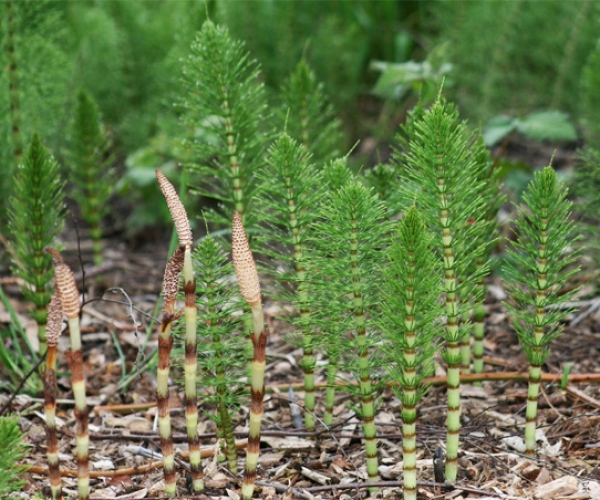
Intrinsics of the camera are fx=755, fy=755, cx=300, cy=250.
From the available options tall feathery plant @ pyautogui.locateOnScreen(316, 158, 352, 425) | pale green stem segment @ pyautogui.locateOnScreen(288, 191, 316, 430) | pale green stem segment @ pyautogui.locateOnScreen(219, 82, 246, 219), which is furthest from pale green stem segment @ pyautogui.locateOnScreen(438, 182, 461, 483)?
pale green stem segment @ pyautogui.locateOnScreen(219, 82, 246, 219)

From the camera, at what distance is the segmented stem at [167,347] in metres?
1.51

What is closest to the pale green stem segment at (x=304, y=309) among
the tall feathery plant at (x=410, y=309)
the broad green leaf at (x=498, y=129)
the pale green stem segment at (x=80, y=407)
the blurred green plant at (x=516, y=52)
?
the tall feathery plant at (x=410, y=309)

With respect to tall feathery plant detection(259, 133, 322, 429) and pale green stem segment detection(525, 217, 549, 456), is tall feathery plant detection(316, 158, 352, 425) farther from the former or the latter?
pale green stem segment detection(525, 217, 549, 456)

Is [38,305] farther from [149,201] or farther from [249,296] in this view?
[149,201]

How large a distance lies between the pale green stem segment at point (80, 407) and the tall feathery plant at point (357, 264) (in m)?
0.55

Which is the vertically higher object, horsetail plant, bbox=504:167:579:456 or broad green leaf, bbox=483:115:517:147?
broad green leaf, bbox=483:115:517:147

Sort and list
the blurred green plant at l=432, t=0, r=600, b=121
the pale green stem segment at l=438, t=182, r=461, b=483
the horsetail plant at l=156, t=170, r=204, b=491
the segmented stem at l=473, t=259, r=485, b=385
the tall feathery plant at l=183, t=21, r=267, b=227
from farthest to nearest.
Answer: the blurred green plant at l=432, t=0, r=600, b=121 < the segmented stem at l=473, t=259, r=485, b=385 < the tall feathery plant at l=183, t=21, r=267, b=227 < the pale green stem segment at l=438, t=182, r=461, b=483 < the horsetail plant at l=156, t=170, r=204, b=491

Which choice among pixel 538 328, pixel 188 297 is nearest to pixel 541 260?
pixel 538 328

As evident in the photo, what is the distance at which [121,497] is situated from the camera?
68.3 inches

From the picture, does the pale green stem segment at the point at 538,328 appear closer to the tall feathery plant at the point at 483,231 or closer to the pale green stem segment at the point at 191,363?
the tall feathery plant at the point at 483,231

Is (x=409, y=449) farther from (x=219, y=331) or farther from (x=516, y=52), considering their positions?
(x=516, y=52)

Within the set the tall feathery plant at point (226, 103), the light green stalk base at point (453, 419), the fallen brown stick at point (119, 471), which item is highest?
the tall feathery plant at point (226, 103)

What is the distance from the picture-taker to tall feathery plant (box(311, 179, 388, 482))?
63.8 inches

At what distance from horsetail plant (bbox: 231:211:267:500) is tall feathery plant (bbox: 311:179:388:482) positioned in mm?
237
